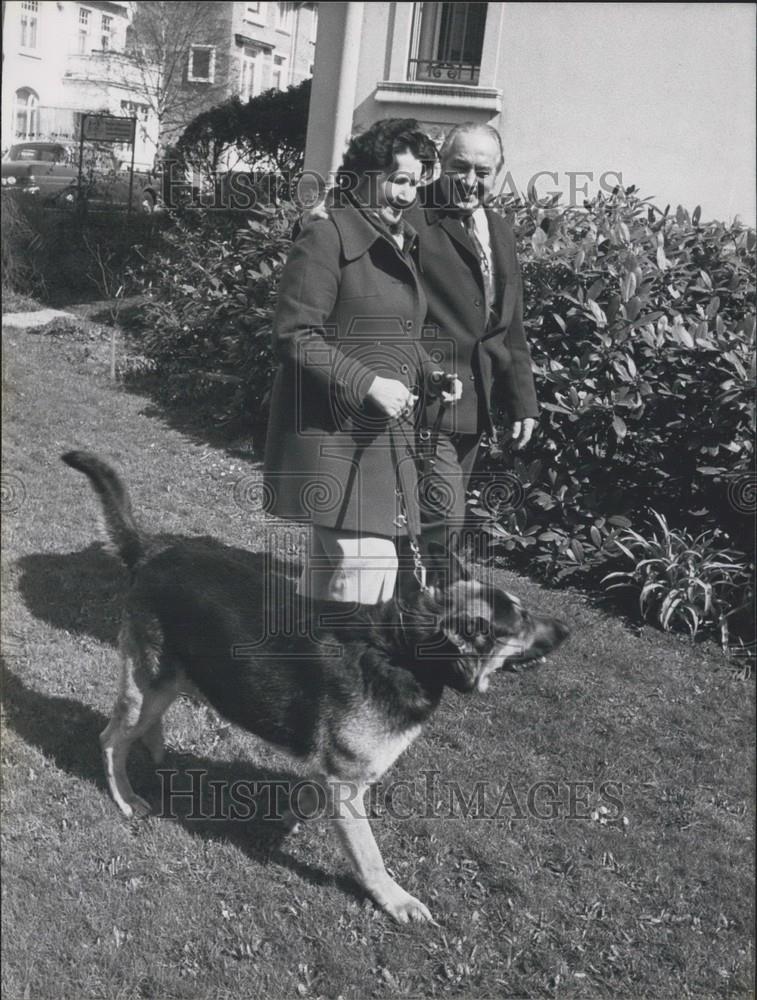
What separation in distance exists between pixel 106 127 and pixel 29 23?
0.43 meters

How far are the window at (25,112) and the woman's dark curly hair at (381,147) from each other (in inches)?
43.3

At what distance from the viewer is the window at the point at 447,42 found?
344cm

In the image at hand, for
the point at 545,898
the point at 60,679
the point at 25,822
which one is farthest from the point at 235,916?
the point at 60,679

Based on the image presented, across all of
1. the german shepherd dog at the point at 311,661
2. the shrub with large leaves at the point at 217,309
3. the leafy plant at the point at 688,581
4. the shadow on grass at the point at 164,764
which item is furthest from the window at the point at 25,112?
the leafy plant at the point at 688,581

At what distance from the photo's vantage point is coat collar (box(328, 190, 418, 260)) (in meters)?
3.17

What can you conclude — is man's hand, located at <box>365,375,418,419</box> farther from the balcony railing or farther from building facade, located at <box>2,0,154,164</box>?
building facade, located at <box>2,0,154,164</box>

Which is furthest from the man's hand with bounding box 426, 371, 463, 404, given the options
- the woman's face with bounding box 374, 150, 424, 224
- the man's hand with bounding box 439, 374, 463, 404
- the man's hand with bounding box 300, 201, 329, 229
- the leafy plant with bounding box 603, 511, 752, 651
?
the leafy plant with bounding box 603, 511, 752, 651

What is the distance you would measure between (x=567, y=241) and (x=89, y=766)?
3.55 metres

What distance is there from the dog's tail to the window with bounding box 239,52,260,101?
1.40 metres

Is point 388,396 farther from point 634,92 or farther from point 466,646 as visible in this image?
point 634,92

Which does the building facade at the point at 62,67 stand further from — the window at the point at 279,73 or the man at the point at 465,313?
the man at the point at 465,313

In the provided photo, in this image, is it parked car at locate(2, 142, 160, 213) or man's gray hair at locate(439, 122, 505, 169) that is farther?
parked car at locate(2, 142, 160, 213)

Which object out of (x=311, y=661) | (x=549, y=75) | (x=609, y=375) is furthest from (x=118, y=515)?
(x=609, y=375)

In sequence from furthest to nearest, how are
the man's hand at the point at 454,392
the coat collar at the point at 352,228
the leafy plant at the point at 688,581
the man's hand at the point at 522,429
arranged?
1. the leafy plant at the point at 688,581
2. the man's hand at the point at 522,429
3. the man's hand at the point at 454,392
4. the coat collar at the point at 352,228
